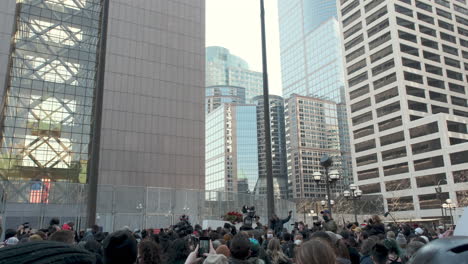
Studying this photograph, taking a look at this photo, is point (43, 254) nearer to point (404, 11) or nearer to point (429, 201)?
point (429, 201)

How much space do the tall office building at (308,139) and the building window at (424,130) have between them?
81.2 m

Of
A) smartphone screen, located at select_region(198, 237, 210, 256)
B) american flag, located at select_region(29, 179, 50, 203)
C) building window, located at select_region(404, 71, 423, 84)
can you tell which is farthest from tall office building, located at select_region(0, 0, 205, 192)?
building window, located at select_region(404, 71, 423, 84)

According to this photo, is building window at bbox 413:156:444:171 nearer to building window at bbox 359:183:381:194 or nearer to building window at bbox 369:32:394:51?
building window at bbox 359:183:381:194

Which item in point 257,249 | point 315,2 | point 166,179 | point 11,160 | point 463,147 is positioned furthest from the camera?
point 315,2

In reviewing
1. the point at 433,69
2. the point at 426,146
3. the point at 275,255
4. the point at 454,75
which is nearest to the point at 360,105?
the point at 433,69

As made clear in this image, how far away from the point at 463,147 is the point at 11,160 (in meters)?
67.9

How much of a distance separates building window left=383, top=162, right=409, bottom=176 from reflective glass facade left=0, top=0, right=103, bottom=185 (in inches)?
2402

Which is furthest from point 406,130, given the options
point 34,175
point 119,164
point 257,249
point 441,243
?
point 441,243

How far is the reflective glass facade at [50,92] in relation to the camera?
37062 mm

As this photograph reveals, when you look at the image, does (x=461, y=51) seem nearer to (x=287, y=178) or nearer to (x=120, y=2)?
(x=120, y=2)

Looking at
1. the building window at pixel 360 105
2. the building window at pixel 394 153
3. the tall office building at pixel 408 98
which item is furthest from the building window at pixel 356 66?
the building window at pixel 394 153

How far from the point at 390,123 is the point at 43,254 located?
280ft

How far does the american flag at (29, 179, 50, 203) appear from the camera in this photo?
27836 millimetres

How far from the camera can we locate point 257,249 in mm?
6617
